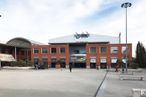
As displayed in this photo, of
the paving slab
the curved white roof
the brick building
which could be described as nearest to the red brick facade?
the brick building

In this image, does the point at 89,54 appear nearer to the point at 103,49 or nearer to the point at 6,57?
the point at 103,49

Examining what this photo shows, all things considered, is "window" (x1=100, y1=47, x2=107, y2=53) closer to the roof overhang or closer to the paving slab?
the roof overhang

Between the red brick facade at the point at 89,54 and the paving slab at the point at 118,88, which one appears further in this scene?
the red brick facade at the point at 89,54

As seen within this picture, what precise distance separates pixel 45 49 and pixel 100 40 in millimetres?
19792

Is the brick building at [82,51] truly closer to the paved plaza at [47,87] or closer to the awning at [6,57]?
the awning at [6,57]

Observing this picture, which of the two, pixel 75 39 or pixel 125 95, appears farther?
pixel 75 39

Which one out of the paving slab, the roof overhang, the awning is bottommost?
the paving slab

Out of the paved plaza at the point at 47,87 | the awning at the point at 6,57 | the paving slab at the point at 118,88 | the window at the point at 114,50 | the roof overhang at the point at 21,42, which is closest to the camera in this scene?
the paved plaza at the point at 47,87

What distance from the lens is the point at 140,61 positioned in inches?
3095

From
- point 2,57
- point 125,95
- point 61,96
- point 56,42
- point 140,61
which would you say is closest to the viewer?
point 61,96

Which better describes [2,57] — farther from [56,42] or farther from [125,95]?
[125,95]

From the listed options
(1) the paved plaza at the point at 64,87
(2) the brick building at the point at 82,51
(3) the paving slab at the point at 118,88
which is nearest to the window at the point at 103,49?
(2) the brick building at the point at 82,51

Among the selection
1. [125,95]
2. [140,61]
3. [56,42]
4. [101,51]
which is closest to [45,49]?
[56,42]

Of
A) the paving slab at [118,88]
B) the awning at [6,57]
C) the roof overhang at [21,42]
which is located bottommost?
the paving slab at [118,88]
